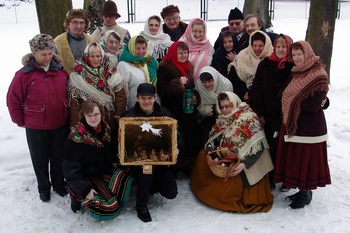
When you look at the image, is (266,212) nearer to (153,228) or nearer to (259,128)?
(259,128)

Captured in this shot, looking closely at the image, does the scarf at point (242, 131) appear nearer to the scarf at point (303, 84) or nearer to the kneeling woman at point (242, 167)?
the kneeling woman at point (242, 167)

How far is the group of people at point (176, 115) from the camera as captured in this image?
3.60 metres

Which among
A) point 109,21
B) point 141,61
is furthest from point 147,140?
point 109,21

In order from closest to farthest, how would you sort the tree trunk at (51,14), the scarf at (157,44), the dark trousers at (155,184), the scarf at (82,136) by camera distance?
the scarf at (82,136) → the dark trousers at (155,184) → the scarf at (157,44) → the tree trunk at (51,14)

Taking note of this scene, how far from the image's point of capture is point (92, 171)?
3.67m

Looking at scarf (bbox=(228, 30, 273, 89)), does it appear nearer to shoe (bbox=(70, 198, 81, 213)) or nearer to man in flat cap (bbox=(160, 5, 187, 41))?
man in flat cap (bbox=(160, 5, 187, 41))

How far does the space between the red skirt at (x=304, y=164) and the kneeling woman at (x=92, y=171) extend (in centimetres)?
165

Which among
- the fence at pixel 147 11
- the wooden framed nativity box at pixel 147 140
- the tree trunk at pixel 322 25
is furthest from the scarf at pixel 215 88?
the fence at pixel 147 11

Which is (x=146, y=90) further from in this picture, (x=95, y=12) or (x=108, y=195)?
(x=95, y=12)

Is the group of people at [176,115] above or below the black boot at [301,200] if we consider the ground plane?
above

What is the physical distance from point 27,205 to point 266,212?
2.55 metres

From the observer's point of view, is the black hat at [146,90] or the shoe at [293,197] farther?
the shoe at [293,197]

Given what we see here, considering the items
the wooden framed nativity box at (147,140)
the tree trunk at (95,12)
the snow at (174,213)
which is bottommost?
the snow at (174,213)

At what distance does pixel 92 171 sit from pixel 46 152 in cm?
67
